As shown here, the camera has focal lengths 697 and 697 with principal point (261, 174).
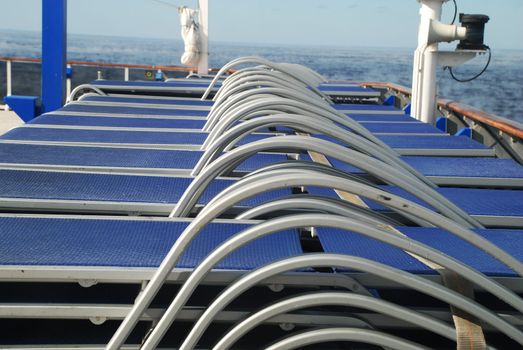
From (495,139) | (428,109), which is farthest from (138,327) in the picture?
(428,109)

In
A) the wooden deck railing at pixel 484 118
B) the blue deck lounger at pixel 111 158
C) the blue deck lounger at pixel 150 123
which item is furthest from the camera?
the wooden deck railing at pixel 484 118

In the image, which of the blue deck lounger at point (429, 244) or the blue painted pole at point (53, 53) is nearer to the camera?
the blue deck lounger at point (429, 244)

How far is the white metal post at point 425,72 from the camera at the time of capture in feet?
22.0

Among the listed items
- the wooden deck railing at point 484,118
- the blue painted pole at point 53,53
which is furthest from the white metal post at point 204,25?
the wooden deck railing at point 484,118

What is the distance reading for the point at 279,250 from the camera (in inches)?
86.0

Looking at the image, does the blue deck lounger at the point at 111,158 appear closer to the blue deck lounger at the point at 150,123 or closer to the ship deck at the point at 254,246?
the ship deck at the point at 254,246

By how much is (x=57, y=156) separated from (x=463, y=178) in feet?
7.21

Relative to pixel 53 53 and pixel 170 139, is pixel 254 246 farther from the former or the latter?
pixel 53 53

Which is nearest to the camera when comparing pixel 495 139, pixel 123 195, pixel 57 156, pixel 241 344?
pixel 241 344

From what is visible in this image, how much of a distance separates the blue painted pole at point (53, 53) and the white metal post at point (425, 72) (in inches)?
145

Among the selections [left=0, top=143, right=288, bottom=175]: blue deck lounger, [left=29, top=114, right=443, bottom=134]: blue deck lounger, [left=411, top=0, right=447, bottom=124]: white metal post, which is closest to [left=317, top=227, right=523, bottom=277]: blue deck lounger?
[left=0, top=143, right=288, bottom=175]: blue deck lounger

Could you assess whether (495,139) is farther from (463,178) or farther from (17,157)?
(17,157)

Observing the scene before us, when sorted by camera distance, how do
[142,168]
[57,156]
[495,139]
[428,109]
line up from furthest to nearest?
[428,109], [495,139], [57,156], [142,168]

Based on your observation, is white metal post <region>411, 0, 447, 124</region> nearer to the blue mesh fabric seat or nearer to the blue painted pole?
the blue painted pole
